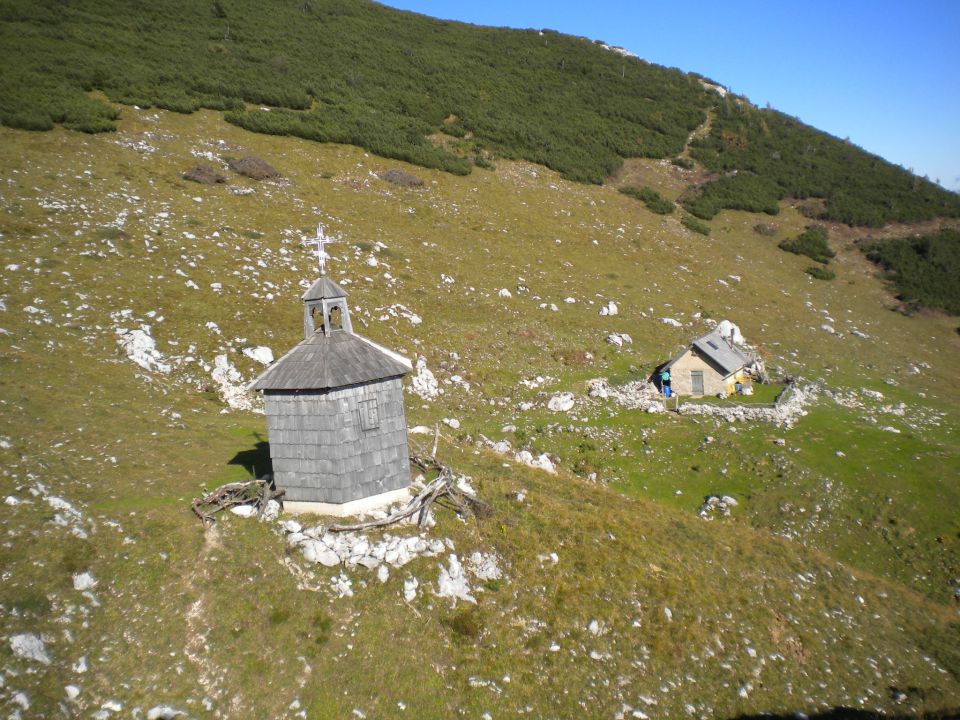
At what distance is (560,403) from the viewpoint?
2908 centimetres

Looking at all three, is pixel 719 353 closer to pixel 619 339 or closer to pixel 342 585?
pixel 619 339

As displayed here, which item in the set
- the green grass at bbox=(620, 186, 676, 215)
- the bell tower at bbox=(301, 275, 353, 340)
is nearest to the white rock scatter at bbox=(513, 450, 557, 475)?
the bell tower at bbox=(301, 275, 353, 340)

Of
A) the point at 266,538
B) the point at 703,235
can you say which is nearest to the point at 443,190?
the point at 703,235

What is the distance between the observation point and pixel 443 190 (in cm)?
5234

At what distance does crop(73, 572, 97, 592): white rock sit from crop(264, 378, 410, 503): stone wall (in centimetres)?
493

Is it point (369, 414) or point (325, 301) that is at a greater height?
point (325, 301)

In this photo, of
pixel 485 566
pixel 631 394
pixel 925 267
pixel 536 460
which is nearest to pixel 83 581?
pixel 485 566

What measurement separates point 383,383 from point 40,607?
9.02 m

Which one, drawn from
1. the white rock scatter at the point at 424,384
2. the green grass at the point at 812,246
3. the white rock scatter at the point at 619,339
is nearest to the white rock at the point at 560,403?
the white rock scatter at the point at 424,384

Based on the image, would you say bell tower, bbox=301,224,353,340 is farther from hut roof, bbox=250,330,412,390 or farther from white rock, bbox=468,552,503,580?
white rock, bbox=468,552,503,580

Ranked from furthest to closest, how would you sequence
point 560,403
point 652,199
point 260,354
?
1. point 652,199
2. point 560,403
3. point 260,354

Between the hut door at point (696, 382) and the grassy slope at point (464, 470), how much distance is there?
403 cm

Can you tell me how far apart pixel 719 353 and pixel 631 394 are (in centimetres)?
644

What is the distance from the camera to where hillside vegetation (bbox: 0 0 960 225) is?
5116 centimetres
